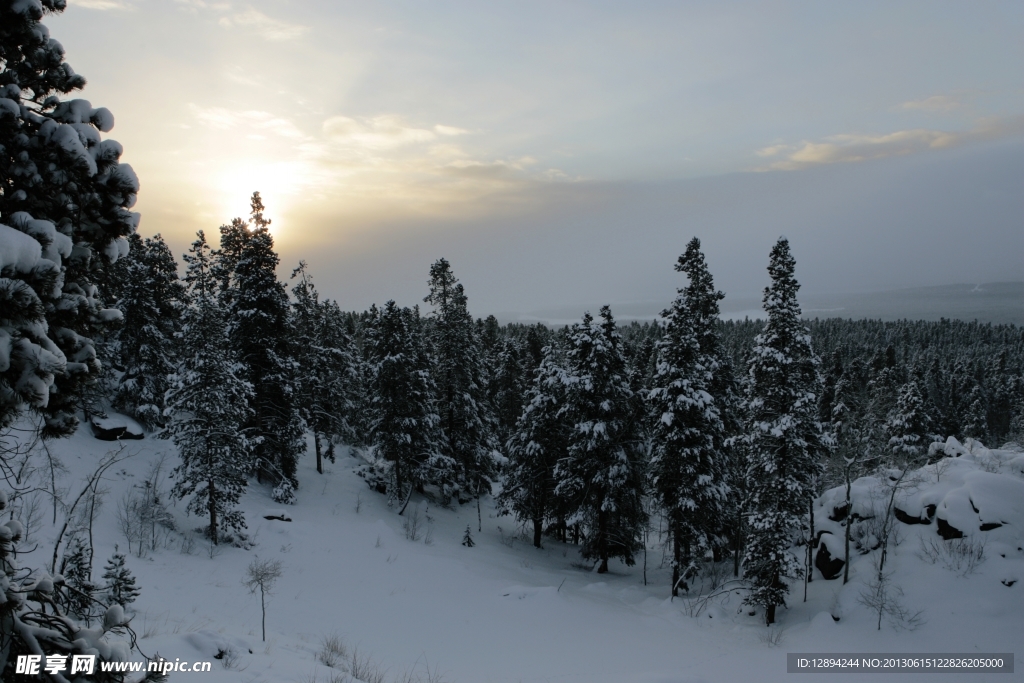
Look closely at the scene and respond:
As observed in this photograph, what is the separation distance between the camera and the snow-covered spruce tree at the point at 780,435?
21406 millimetres

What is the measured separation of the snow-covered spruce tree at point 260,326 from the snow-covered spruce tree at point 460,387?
9.32 m

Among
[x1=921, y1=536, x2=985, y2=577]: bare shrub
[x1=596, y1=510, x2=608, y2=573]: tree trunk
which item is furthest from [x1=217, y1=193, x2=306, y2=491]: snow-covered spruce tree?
[x1=921, y1=536, x2=985, y2=577]: bare shrub

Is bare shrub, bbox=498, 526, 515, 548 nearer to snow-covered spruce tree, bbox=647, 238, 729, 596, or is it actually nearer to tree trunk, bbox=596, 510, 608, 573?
tree trunk, bbox=596, 510, 608, 573

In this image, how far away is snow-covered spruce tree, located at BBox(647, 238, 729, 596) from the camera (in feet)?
78.9

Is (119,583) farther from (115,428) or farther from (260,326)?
(115,428)

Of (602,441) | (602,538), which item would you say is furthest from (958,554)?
(602,538)

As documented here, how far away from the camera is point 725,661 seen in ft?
60.3

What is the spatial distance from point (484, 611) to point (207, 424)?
14416mm

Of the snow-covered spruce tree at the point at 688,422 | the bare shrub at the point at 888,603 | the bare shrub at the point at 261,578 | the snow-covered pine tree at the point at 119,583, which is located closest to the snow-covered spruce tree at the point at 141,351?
the bare shrub at the point at 261,578

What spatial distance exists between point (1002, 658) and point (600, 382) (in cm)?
1804

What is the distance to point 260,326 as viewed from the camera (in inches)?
1114

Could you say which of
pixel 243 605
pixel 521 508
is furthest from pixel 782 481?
pixel 243 605

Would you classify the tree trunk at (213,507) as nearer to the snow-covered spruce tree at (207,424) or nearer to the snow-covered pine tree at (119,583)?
the snow-covered spruce tree at (207,424)

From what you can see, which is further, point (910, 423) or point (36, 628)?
point (910, 423)
